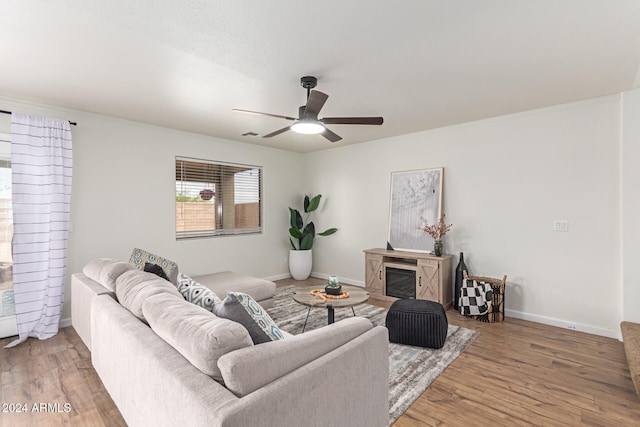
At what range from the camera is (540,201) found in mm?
3602

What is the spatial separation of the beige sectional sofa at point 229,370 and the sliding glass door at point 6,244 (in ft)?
7.56

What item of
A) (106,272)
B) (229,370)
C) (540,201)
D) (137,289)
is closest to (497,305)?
(540,201)

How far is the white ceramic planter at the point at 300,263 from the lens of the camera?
5641mm

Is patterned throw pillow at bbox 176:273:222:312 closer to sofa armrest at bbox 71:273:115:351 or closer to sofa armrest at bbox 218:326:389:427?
sofa armrest at bbox 71:273:115:351

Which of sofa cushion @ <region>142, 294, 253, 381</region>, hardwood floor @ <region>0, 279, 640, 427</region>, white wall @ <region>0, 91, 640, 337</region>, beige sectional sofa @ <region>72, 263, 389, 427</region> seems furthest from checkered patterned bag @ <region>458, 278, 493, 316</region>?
sofa cushion @ <region>142, 294, 253, 381</region>

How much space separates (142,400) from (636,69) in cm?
411

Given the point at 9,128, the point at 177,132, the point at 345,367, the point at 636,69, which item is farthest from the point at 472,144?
the point at 9,128

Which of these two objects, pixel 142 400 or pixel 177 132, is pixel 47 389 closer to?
pixel 142 400

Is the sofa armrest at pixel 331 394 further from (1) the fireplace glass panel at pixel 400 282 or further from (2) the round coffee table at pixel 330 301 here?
(1) the fireplace glass panel at pixel 400 282

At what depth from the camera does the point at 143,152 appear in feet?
13.4

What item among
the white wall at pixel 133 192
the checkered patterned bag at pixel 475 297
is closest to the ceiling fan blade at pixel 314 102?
the white wall at pixel 133 192

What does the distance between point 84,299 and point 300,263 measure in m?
3.44

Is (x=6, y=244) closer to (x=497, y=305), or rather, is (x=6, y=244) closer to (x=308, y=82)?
(x=308, y=82)

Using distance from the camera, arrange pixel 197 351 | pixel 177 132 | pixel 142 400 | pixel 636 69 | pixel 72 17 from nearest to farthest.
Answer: pixel 197 351, pixel 142 400, pixel 72 17, pixel 636 69, pixel 177 132
